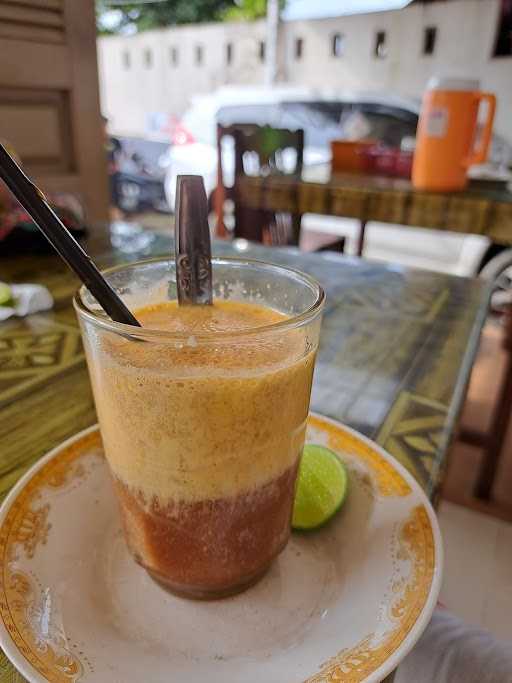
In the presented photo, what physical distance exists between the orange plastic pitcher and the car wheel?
178 inches

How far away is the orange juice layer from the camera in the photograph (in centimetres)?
33

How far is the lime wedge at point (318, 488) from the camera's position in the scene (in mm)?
454

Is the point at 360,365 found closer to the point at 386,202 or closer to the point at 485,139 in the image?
the point at 386,202

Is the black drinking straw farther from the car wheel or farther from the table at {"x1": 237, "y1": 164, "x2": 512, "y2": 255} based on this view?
the car wheel

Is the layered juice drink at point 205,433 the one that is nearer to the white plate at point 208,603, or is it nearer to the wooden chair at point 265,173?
the white plate at point 208,603

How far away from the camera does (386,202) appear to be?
5.45 feet

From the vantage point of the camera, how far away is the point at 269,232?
252 cm

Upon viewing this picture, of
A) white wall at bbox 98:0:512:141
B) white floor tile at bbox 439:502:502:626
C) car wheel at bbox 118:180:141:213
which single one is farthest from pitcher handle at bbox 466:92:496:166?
car wheel at bbox 118:180:141:213

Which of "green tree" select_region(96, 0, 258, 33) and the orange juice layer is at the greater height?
"green tree" select_region(96, 0, 258, 33)

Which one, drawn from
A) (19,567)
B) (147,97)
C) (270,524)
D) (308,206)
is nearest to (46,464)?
(19,567)

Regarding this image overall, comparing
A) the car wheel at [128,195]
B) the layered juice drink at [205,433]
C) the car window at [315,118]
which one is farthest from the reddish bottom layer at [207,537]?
the car wheel at [128,195]

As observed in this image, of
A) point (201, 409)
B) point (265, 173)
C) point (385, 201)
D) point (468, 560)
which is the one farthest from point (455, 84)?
point (201, 409)

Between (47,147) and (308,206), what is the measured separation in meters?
0.99

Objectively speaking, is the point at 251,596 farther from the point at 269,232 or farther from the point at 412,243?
the point at 412,243
